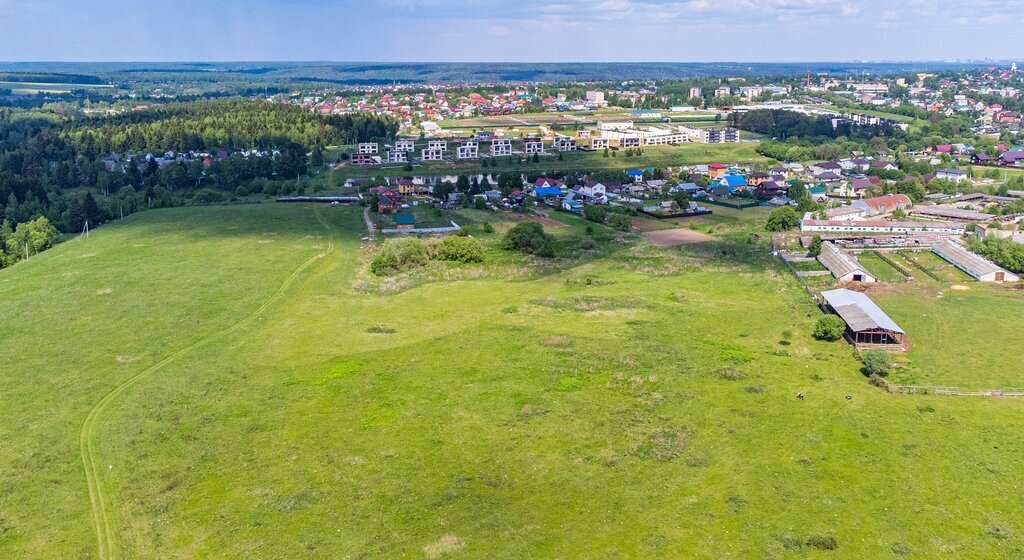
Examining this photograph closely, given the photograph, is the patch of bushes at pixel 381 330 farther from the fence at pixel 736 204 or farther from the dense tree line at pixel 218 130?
the dense tree line at pixel 218 130

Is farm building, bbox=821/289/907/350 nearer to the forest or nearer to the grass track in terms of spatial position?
the grass track

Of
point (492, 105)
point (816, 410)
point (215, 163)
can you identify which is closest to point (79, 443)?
point (816, 410)

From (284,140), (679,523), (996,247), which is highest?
(284,140)

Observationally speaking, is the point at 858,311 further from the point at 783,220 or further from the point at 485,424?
the point at 783,220

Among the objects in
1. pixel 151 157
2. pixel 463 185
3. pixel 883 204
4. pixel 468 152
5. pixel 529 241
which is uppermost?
pixel 468 152

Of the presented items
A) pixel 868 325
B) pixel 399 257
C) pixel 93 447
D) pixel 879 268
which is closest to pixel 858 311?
pixel 868 325

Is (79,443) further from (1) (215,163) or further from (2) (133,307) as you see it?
(1) (215,163)
